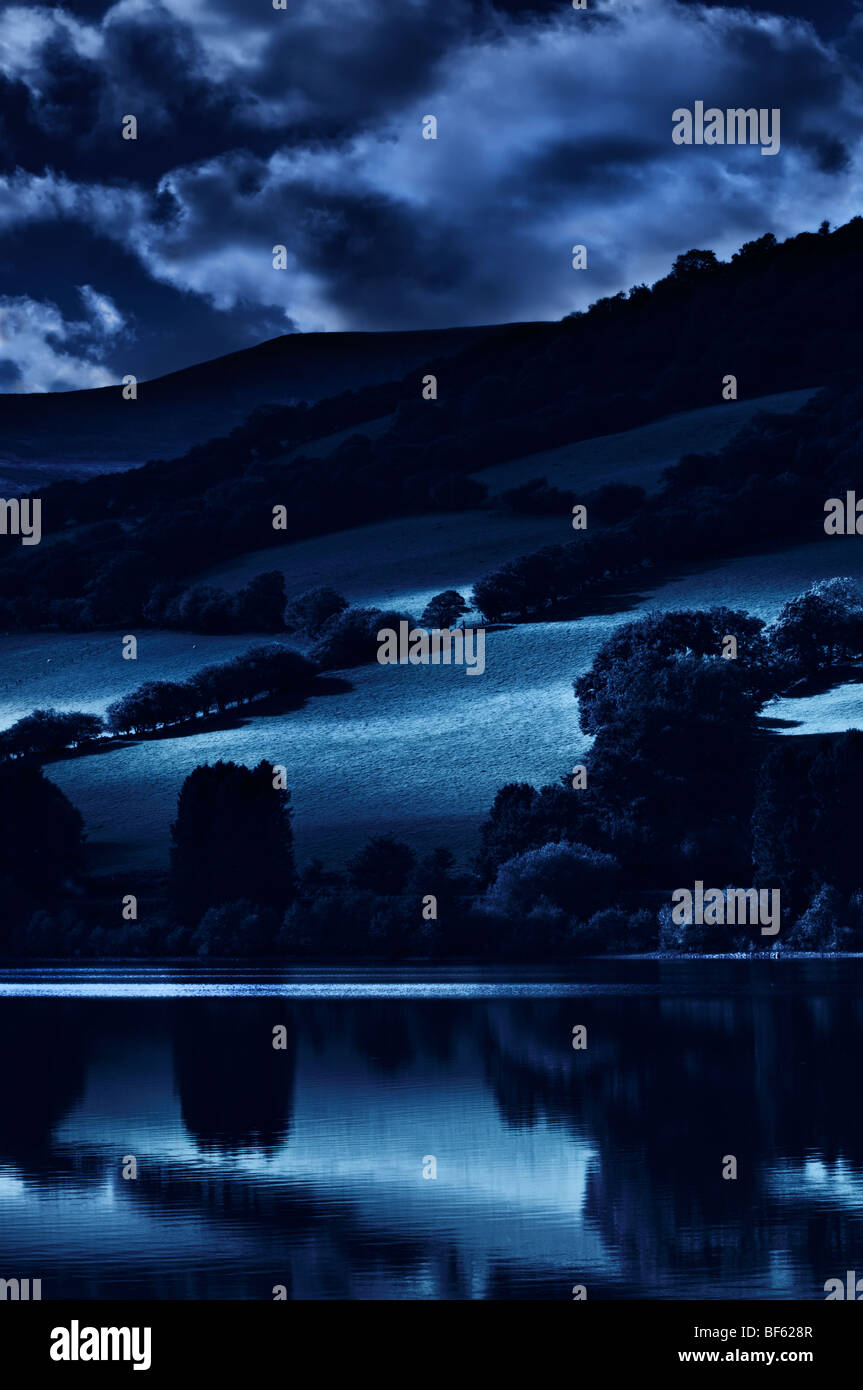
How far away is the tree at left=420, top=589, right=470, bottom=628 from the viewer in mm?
193000

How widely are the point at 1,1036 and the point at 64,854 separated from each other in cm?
7163

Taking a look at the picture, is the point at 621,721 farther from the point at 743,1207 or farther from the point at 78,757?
the point at 743,1207

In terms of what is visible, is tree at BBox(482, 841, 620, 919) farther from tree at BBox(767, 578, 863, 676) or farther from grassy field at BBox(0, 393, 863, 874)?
tree at BBox(767, 578, 863, 676)

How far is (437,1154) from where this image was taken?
1419 inches

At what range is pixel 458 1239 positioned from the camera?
94.1 ft

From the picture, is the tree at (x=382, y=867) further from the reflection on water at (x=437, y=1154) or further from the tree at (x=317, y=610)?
the tree at (x=317, y=610)

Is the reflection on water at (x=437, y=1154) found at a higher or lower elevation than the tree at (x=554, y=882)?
lower

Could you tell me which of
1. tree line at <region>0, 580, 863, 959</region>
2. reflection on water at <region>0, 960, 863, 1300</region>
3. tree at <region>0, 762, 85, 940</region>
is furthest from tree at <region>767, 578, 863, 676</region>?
reflection on water at <region>0, 960, 863, 1300</region>

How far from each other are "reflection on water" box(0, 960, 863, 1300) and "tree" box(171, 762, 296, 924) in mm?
56418

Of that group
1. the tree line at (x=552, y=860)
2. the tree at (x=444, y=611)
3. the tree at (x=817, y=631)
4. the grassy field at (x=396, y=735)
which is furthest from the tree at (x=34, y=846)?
the tree at (x=817, y=631)

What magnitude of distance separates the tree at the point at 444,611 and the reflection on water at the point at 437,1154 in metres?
130

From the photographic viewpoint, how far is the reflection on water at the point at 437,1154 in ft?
87.9

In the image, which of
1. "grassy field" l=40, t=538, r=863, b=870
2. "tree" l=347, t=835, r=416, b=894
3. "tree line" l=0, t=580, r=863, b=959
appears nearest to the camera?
"tree line" l=0, t=580, r=863, b=959
